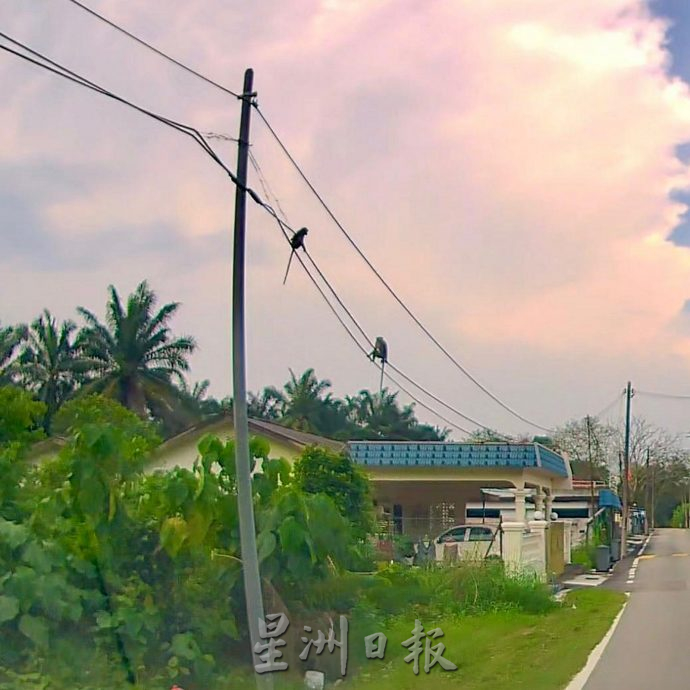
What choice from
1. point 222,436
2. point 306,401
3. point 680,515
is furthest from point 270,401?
point 680,515

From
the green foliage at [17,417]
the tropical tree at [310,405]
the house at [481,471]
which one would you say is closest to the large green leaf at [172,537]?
the green foliage at [17,417]

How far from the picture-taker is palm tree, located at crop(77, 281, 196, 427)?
4191cm

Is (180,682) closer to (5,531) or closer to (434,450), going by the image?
(5,531)

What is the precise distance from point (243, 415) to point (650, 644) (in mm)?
7590

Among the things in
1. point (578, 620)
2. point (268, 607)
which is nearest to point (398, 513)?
point (578, 620)

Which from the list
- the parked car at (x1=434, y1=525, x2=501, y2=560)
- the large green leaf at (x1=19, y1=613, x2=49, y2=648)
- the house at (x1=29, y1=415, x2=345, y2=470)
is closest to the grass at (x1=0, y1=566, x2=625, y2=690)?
the large green leaf at (x1=19, y1=613, x2=49, y2=648)

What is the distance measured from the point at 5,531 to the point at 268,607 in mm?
2937

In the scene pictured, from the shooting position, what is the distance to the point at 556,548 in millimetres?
30641

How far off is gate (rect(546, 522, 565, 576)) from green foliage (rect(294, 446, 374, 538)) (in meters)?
7.80

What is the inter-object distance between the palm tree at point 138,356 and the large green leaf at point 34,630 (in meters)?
32.7

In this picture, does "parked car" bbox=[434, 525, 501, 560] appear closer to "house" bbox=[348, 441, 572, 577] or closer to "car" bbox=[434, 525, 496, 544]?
"car" bbox=[434, 525, 496, 544]

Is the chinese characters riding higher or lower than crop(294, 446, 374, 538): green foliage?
lower

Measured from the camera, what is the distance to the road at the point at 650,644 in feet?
37.4

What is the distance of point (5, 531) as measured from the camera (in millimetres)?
9070
